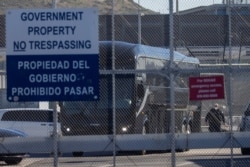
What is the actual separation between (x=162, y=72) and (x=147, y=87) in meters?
6.15

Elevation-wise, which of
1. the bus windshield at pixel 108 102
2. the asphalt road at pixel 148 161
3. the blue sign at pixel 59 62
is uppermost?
the blue sign at pixel 59 62

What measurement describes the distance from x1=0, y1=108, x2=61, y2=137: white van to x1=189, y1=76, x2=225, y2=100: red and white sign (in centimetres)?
1270

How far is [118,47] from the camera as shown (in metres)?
23.2

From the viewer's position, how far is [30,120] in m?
30.1

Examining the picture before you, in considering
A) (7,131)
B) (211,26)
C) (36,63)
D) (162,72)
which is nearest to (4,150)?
(36,63)

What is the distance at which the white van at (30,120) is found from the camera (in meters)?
29.7

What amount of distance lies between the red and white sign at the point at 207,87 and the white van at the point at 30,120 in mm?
12704

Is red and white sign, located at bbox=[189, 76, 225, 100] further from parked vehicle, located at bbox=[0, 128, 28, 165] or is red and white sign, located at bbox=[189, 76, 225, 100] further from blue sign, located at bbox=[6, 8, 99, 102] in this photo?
parked vehicle, located at bbox=[0, 128, 28, 165]

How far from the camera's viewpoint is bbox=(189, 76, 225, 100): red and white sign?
17375mm

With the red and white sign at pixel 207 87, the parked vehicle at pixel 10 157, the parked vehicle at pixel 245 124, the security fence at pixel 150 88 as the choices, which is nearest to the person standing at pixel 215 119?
the security fence at pixel 150 88

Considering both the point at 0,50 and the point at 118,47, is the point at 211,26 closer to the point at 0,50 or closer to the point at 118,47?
the point at 118,47

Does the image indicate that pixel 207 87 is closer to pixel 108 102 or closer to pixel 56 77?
pixel 56 77

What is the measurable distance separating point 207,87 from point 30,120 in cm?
1351

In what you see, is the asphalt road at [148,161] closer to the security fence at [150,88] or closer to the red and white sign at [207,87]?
the security fence at [150,88]
